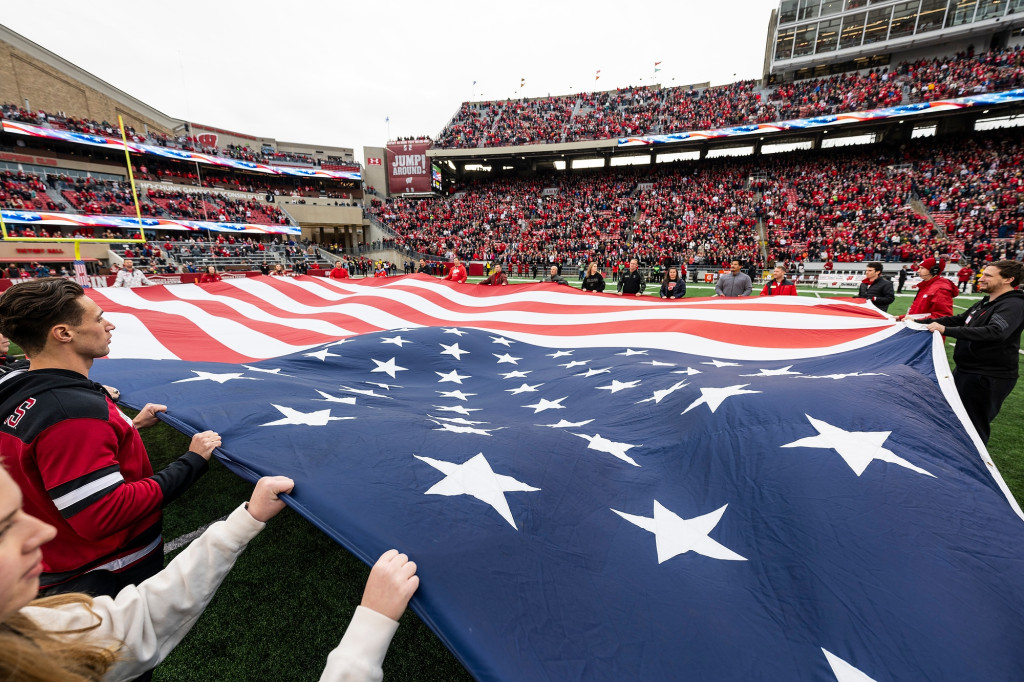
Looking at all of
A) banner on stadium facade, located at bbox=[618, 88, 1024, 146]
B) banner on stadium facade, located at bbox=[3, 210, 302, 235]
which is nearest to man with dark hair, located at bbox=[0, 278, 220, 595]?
banner on stadium facade, located at bbox=[3, 210, 302, 235]

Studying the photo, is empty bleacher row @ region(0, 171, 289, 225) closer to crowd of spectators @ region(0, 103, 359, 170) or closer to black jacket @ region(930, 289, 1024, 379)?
crowd of spectators @ region(0, 103, 359, 170)

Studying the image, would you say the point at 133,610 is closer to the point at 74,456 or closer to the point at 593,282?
the point at 74,456

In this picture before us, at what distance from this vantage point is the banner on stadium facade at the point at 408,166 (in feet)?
126

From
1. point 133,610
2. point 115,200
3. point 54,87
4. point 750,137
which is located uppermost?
point 54,87

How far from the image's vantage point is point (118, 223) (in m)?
24.5

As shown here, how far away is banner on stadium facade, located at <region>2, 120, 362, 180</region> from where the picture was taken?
2536cm

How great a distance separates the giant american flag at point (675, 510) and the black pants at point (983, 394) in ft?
2.90

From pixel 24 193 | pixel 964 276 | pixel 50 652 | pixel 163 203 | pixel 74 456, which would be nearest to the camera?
pixel 50 652

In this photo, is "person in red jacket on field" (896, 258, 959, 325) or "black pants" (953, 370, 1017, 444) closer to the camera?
"black pants" (953, 370, 1017, 444)

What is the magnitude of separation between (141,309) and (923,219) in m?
31.2

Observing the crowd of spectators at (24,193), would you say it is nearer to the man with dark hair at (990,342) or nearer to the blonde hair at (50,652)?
the blonde hair at (50,652)

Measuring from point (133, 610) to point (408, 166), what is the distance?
42659 millimetres

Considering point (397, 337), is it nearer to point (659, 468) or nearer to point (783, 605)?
point (659, 468)

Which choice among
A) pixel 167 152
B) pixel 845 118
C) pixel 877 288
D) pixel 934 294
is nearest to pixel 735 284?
pixel 877 288
